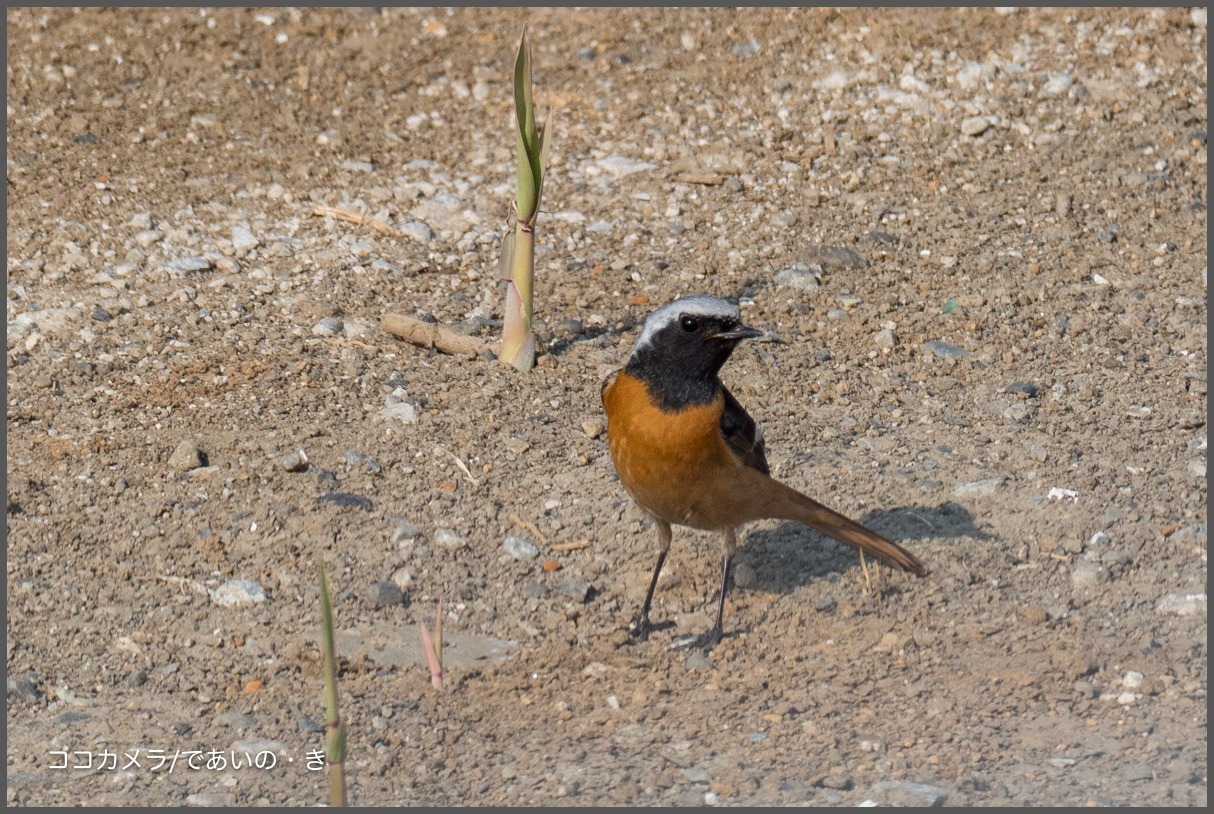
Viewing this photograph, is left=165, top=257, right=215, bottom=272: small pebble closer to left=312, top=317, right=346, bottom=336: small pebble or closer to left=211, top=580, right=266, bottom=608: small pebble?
left=312, top=317, right=346, bottom=336: small pebble

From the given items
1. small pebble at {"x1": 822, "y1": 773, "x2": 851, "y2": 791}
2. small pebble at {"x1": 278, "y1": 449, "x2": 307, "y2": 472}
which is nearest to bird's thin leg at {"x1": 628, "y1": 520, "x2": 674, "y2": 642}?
small pebble at {"x1": 822, "y1": 773, "x2": 851, "y2": 791}

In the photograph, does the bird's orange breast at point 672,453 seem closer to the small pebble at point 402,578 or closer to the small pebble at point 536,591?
the small pebble at point 536,591

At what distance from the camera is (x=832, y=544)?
588 cm

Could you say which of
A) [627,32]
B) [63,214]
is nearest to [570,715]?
[63,214]

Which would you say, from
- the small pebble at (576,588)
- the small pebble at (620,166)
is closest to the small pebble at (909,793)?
the small pebble at (576,588)

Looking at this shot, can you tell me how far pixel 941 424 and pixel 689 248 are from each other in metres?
1.93

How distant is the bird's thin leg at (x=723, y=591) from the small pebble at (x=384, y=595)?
44.8 inches

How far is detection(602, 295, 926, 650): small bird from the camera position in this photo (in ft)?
17.1

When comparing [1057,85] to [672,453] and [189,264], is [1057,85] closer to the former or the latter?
[672,453]

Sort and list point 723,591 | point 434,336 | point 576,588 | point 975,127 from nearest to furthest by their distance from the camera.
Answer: point 723,591
point 576,588
point 434,336
point 975,127

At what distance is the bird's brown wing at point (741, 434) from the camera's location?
5312 mm

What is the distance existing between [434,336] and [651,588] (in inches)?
77.8

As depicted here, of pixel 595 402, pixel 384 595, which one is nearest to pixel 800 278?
pixel 595 402

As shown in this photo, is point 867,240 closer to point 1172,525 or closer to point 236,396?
point 1172,525
